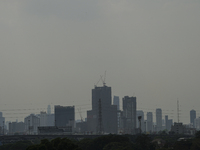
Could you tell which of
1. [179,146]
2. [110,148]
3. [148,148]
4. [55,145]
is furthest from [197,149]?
[55,145]

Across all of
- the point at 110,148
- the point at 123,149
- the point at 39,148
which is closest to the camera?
Answer: the point at 39,148

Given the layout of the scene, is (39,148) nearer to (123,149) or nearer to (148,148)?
(123,149)

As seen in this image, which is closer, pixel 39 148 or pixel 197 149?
pixel 39 148

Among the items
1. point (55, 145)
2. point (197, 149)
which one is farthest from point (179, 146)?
point (55, 145)

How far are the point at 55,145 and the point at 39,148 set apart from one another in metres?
6.83

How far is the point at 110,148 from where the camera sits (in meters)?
195

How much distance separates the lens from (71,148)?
334ft

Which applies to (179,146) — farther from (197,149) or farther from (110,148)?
(110,148)

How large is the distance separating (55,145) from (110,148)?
92308 millimetres

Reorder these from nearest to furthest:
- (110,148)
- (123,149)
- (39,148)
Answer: (39,148)
(123,149)
(110,148)

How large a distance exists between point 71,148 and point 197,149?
111 meters

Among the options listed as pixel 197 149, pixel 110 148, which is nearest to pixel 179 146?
pixel 197 149

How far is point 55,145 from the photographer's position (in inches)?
4154

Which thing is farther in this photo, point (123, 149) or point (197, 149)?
point (197, 149)
